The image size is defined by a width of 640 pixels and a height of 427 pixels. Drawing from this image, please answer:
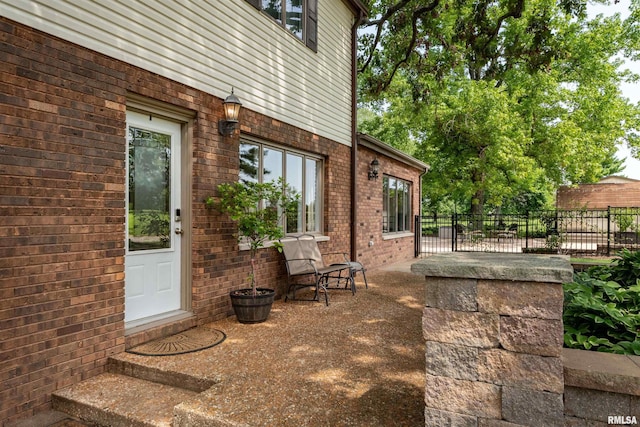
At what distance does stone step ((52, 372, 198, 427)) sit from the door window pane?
4.40 ft

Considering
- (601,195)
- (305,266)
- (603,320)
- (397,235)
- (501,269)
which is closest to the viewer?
(501,269)

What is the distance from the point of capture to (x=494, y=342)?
1961 millimetres

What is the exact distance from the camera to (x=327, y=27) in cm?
743

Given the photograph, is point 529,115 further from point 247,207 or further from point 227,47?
point 247,207

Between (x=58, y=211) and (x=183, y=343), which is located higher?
(x=58, y=211)

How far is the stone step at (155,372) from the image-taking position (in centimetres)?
299

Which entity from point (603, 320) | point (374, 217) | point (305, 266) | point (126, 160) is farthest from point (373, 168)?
point (603, 320)

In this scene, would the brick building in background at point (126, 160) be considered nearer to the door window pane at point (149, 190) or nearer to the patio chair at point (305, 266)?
the door window pane at point (149, 190)

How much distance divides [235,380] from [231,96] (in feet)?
10.4

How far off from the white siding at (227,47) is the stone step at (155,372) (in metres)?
2.58

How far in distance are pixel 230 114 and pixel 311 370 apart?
3.01 m

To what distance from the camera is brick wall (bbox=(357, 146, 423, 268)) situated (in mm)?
8711

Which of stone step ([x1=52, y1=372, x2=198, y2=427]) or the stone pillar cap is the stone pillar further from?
stone step ([x1=52, y1=372, x2=198, y2=427])

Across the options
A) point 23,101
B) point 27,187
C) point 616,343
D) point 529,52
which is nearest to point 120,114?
point 23,101
